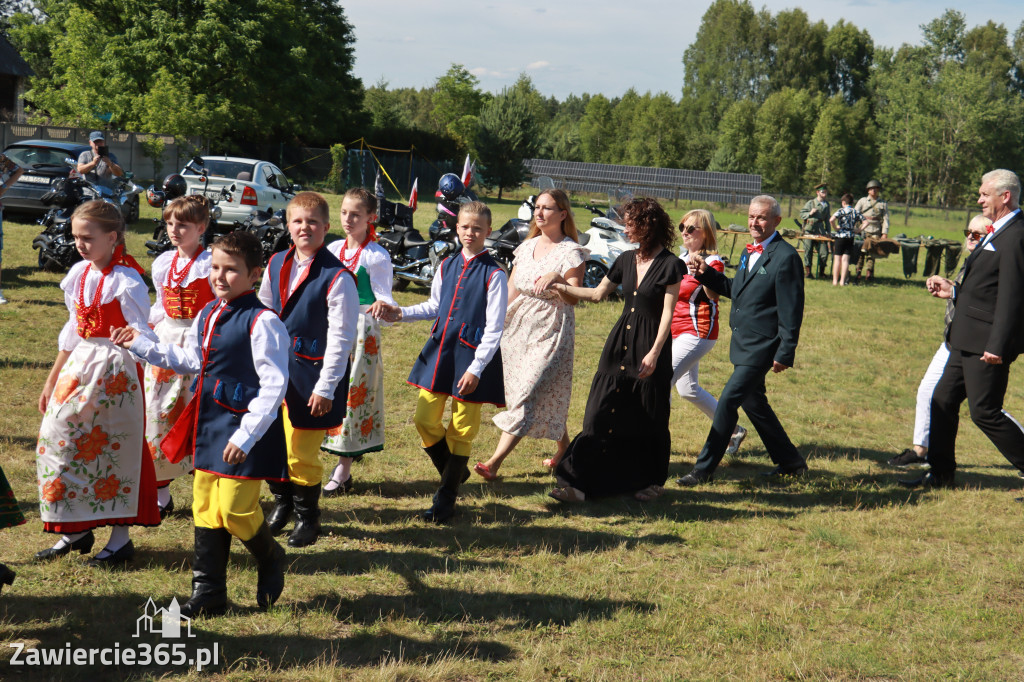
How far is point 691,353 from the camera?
6586mm

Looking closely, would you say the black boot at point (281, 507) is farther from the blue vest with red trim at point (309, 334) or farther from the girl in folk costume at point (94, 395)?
the girl in folk costume at point (94, 395)

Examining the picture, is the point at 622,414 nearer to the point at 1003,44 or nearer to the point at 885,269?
the point at 885,269

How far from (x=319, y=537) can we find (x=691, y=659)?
2.23 meters

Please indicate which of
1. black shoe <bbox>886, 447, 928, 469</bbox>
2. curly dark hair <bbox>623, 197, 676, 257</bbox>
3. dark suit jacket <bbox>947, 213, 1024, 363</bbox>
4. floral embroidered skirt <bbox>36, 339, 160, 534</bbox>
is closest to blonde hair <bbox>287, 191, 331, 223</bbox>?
floral embroidered skirt <bbox>36, 339, 160, 534</bbox>

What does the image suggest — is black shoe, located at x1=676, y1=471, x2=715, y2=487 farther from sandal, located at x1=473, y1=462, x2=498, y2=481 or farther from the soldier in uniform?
the soldier in uniform

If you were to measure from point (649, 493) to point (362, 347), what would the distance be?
2.23 metres

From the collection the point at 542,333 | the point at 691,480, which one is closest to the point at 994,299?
the point at 691,480

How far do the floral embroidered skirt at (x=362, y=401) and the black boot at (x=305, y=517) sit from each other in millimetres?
719

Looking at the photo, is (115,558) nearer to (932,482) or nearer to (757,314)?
(757,314)

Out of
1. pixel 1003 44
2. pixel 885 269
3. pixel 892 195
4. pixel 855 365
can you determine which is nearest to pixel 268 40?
pixel 885 269

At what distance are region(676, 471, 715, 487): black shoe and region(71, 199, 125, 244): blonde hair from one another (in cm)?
410

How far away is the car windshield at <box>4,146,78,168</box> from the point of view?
56.4 feet

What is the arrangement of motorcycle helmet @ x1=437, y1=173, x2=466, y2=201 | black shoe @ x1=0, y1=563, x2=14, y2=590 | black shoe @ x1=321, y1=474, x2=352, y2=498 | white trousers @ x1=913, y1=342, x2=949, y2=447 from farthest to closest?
motorcycle helmet @ x1=437, y1=173, x2=466, y2=201, white trousers @ x1=913, y1=342, x2=949, y2=447, black shoe @ x1=321, y1=474, x2=352, y2=498, black shoe @ x1=0, y1=563, x2=14, y2=590

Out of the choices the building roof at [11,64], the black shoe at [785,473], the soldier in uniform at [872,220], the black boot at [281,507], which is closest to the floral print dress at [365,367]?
the black boot at [281,507]
